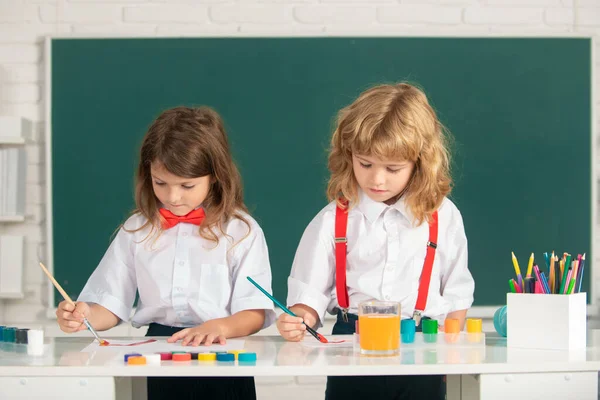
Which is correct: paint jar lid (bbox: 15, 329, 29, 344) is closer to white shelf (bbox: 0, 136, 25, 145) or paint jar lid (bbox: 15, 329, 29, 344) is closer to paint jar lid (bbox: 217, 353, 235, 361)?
paint jar lid (bbox: 217, 353, 235, 361)

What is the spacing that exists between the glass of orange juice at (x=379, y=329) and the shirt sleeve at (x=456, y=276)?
1.52 feet

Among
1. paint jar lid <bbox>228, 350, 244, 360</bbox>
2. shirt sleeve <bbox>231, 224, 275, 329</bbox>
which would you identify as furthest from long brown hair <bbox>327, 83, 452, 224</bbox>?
paint jar lid <bbox>228, 350, 244, 360</bbox>

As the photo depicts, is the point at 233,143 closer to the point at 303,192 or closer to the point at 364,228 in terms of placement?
the point at 303,192

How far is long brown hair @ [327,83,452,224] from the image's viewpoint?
1870mm

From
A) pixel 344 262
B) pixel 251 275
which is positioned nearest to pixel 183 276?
pixel 251 275

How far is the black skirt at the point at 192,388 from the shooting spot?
195 centimetres

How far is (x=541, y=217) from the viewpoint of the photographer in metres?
3.51

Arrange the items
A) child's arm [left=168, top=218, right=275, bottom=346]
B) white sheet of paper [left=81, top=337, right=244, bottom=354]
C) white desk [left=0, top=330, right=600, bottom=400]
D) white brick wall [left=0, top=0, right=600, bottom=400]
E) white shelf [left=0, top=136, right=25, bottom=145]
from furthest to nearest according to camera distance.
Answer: white brick wall [left=0, top=0, right=600, bottom=400], white shelf [left=0, top=136, right=25, bottom=145], child's arm [left=168, top=218, right=275, bottom=346], white sheet of paper [left=81, top=337, right=244, bottom=354], white desk [left=0, top=330, right=600, bottom=400]

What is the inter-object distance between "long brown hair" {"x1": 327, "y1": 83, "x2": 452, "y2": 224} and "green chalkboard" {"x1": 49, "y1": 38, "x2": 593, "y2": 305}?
1.51 metres

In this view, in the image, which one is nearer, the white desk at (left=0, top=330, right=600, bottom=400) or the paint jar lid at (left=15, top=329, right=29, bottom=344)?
the white desk at (left=0, top=330, right=600, bottom=400)

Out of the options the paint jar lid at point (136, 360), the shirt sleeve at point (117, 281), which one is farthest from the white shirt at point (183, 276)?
the paint jar lid at point (136, 360)
